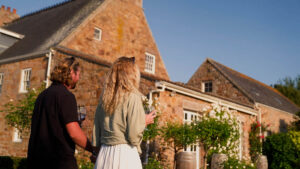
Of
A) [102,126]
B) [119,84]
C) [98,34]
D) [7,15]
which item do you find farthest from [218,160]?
[7,15]

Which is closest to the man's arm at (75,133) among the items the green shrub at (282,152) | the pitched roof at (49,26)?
the pitched roof at (49,26)

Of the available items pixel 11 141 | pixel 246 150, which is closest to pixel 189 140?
pixel 246 150

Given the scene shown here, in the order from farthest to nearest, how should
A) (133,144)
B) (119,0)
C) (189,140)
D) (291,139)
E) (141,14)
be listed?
(141,14)
(119,0)
(291,139)
(189,140)
(133,144)

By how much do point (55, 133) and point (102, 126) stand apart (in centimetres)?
44

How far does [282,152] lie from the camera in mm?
14070

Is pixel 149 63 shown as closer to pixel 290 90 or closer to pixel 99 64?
pixel 99 64

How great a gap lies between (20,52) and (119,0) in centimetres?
600

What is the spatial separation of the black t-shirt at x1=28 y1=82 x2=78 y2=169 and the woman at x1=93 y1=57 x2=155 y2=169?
290 millimetres

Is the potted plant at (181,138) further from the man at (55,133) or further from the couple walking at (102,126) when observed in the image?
the man at (55,133)

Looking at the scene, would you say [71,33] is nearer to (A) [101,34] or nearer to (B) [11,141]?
(A) [101,34]

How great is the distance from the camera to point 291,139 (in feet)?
46.4

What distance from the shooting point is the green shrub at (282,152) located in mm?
13781

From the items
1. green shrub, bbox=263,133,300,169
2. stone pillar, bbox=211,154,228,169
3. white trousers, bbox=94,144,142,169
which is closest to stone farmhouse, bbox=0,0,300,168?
green shrub, bbox=263,133,300,169

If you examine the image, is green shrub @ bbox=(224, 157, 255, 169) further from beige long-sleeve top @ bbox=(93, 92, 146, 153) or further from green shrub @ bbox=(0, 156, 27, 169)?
beige long-sleeve top @ bbox=(93, 92, 146, 153)
